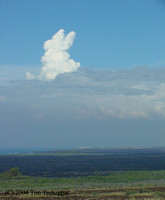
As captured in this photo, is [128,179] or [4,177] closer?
[128,179]

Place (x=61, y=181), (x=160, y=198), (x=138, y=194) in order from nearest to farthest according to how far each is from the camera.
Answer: (x=160, y=198) → (x=138, y=194) → (x=61, y=181)

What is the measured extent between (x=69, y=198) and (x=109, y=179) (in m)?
25.4

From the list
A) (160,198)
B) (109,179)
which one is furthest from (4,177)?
(160,198)

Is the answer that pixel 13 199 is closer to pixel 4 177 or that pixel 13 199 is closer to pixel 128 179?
pixel 128 179

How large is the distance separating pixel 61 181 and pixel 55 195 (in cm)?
1976

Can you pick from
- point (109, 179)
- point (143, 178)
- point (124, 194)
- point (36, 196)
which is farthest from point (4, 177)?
point (124, 194)

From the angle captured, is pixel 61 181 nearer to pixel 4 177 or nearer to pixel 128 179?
pixel 128 179

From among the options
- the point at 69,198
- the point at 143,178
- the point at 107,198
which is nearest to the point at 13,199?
the point at 69,198

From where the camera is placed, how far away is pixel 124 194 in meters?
39.2

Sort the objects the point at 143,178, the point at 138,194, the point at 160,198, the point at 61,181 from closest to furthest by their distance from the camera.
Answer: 1. the point at 160,198
2. the point at 138,194
3. the point at 61,181
4. the point at 143,178

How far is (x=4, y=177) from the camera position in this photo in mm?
71625

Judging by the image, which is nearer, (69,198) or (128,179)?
(69,198)

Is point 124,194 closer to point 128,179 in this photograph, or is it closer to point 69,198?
point 69,198

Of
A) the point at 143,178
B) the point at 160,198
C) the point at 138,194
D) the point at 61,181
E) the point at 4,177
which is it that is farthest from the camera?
the point at 4,177
